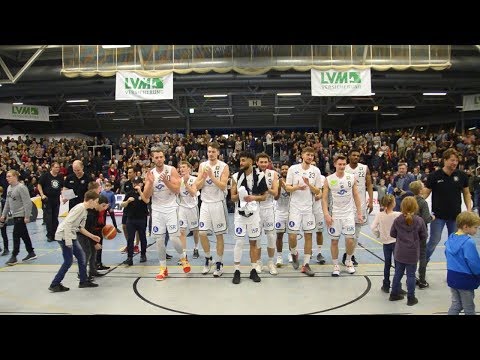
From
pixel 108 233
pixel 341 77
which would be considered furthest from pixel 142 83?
pixel 108 233

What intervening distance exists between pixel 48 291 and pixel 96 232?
1.14m

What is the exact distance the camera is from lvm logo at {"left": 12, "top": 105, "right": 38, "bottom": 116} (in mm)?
21906

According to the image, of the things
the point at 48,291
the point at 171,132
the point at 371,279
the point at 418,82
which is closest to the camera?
the point at 48,291

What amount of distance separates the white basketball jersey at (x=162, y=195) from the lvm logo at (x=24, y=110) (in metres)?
19.7

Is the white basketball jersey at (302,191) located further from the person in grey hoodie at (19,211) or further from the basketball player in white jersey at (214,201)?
the person in grey hoodie at (19,211)

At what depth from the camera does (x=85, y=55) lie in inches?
692

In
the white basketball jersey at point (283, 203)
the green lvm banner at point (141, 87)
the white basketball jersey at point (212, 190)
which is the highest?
the green lvm banner at point (141, 87)

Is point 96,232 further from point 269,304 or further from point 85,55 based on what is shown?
point 85,55

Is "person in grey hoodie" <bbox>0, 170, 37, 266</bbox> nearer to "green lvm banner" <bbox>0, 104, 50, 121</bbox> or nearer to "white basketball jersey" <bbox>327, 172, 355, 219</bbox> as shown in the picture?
"white basketball jersey" <bbox>327, 172, 355, 219</bbox>

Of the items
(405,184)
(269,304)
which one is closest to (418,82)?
(405,184)

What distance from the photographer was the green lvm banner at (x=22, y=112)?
2130 centimetres

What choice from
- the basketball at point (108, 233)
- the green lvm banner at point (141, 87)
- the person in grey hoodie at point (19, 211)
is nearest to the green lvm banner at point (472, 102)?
the green lvm banner at point (141, 87)

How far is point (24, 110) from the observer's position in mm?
22641
